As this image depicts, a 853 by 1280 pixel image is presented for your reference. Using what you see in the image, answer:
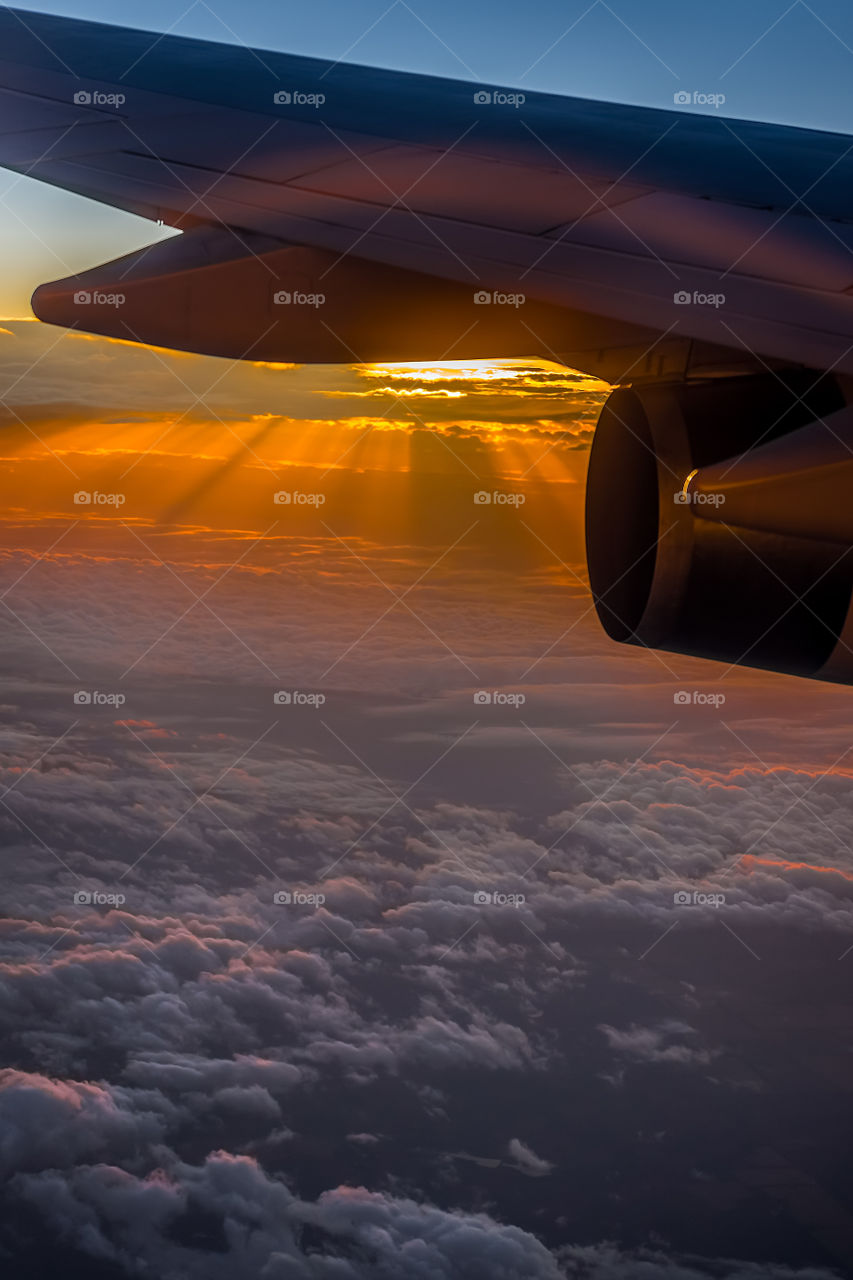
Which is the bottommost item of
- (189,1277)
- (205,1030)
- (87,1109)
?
(189,1277)

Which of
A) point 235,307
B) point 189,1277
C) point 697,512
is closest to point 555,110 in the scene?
point 235,307

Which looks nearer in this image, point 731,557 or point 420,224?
point 420,224

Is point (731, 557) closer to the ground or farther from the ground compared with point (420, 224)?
closer to the ground

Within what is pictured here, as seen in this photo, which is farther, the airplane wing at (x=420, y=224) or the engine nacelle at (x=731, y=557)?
the engine nacelle at (x=731, y=557)

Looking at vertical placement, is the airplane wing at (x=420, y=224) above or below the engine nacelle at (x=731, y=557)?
above

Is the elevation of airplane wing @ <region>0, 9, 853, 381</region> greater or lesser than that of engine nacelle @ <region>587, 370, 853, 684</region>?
greater

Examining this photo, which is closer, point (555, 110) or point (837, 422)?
point (837, 422)

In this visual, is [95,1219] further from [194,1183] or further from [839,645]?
[839,645]

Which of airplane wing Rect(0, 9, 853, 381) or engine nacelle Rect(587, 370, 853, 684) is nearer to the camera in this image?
airplane wing Rect(0, 9, 853, 381)
